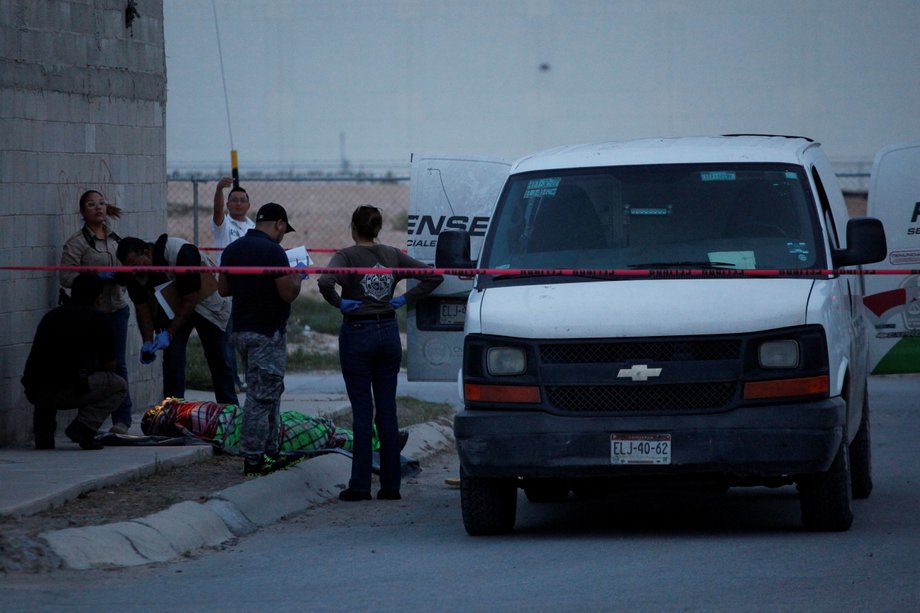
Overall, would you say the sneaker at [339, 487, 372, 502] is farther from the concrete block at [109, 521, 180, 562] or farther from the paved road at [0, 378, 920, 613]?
the concrete block at [109, 521, 180, 562]

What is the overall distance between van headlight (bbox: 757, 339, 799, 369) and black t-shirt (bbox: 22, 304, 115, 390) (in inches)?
193

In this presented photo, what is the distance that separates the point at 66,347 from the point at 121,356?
1.09 metres

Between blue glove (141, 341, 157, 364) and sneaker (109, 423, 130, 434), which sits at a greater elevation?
blue glove (141, 341, 157, 364)

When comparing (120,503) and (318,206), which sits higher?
(318,206)

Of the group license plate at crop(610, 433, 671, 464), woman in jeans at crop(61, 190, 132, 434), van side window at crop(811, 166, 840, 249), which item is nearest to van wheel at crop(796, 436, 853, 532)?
license plate at crop(610, 433, 671, 464)

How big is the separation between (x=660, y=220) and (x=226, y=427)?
13.3 feet

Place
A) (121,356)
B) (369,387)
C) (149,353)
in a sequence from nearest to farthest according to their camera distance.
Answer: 1. (369,387)
2. (149,353)
3. (121,356)

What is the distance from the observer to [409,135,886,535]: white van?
7.71 m

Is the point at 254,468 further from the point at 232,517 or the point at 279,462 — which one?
the point at 232,517

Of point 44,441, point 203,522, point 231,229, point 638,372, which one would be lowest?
point 203,522

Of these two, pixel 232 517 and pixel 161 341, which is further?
pixel 161 341

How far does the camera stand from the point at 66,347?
10531 mm

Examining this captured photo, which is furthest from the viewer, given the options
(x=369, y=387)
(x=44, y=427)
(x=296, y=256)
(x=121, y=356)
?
(x=296, y=256)

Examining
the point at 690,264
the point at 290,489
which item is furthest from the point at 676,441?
the point at 290,489
